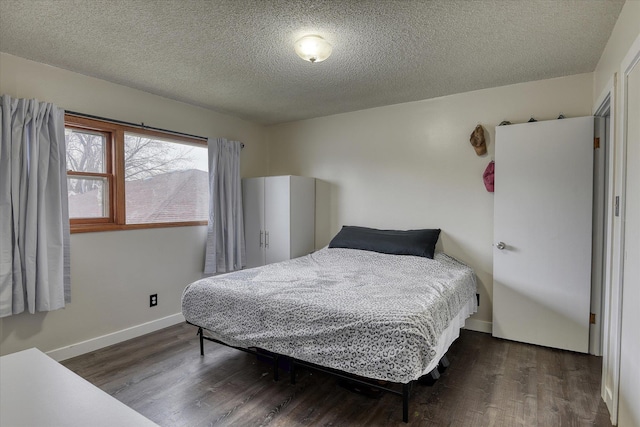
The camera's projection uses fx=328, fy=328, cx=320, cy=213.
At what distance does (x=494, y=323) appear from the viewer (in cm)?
A: 309

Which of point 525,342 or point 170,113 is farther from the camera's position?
point 170,113

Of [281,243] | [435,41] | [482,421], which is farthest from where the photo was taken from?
[281,243]

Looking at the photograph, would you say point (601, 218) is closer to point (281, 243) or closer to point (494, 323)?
point (494, 323)

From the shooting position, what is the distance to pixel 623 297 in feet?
5.85

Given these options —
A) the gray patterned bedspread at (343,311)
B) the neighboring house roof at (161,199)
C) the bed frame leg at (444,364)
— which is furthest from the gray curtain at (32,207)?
the bed frame leg at (444,364)

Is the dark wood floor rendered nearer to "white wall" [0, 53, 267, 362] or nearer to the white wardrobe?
"white wall" [0, 53, 267, 362]

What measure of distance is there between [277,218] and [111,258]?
1741mm

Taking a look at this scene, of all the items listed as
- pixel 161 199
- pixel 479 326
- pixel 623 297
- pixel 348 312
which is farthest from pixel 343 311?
pixel 161 199

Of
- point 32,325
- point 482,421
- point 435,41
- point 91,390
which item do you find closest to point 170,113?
point 32,325

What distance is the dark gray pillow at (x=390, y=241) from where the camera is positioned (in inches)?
128

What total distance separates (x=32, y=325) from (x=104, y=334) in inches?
21.6

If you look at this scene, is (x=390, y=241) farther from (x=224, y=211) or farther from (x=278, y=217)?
(x=224, y=211)

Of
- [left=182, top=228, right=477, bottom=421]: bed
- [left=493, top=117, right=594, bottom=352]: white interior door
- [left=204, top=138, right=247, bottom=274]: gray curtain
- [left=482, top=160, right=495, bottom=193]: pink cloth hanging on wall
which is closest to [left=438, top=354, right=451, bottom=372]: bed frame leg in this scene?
[left=182, top=228, right=477, bottom=421]: bed

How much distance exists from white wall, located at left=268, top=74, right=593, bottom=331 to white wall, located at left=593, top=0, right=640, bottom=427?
848 mm
